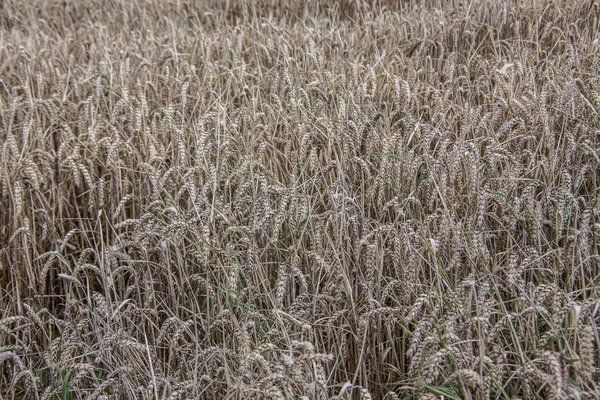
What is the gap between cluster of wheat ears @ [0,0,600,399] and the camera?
5.14 ft

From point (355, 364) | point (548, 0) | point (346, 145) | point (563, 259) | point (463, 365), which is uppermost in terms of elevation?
A: point (548, 0)

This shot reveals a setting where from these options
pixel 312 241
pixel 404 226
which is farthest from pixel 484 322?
pixel 312 241

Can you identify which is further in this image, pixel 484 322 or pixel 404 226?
pixel 404 226

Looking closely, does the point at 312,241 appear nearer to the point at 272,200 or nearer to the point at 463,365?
the point at 272,200

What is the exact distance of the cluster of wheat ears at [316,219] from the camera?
5.14ft

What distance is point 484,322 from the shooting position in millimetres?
1482

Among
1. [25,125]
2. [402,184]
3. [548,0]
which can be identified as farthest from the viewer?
[548,0]

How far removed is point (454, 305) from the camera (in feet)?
5.13

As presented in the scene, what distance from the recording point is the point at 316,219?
197 centimetres

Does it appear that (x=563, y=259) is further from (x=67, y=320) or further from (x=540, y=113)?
(x=67, y=320)

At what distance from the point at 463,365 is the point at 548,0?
102 inches

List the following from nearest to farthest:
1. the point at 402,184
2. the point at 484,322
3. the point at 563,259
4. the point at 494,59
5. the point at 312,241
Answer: the point at 484,322 < the point at 563,259 < the point at 312,241 < the point at 402,184 < the point at 494,59

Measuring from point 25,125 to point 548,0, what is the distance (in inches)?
108

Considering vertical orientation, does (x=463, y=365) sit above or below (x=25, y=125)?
below
